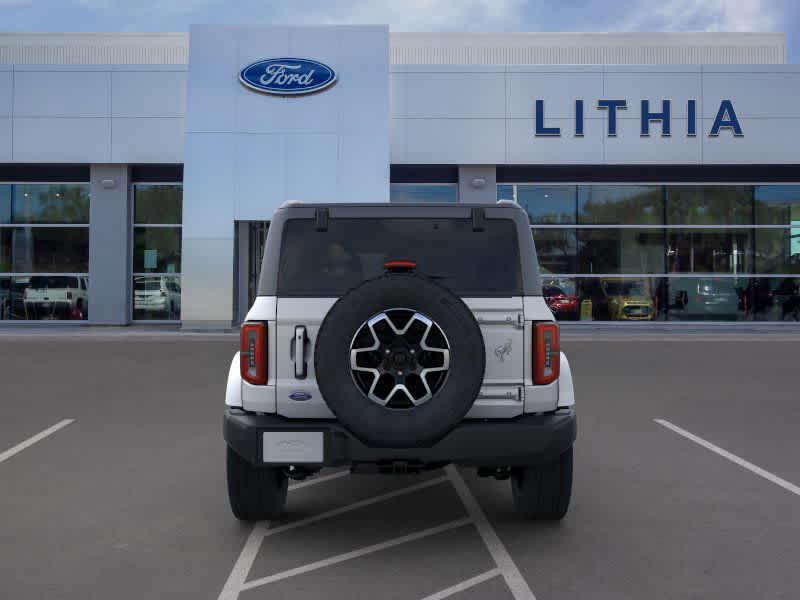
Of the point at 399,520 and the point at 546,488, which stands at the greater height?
the point at 546,488

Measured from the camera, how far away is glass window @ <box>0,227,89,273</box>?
26.6 m

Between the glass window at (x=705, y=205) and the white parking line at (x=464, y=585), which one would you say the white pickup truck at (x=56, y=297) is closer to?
the glass window at (x=705, y=205)

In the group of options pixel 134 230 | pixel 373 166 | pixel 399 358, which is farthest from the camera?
pixel 134 230

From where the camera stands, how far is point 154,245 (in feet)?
87.5

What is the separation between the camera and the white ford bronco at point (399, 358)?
176 inches

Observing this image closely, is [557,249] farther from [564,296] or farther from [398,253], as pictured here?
[398,253]

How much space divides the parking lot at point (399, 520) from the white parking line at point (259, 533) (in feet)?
0.05

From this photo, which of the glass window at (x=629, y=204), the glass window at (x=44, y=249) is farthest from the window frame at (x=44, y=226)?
the glass window at (x=629, y=204)

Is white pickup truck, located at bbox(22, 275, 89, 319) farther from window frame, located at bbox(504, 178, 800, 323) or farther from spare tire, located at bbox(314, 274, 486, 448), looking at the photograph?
spare tire, located at bbox(314, 274, 486, 448)

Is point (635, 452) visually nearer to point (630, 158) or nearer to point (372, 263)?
point (372, 263)

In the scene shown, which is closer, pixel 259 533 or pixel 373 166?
pixel 259 533

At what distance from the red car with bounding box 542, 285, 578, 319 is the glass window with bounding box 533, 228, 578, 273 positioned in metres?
0.62

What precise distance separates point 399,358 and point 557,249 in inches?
895

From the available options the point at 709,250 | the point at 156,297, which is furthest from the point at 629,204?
the point at 156,297
